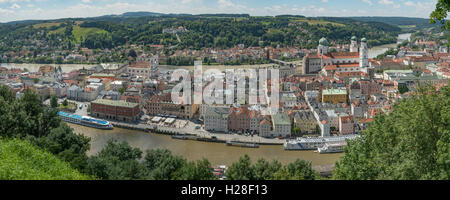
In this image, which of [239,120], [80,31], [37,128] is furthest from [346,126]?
[80,31]

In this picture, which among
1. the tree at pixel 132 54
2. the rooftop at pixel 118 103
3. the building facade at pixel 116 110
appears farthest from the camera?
the tree at pixel 132 54

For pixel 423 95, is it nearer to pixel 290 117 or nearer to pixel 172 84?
pixel 290 117

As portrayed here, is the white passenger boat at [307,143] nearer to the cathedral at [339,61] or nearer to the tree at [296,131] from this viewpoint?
the tree at [296,131]

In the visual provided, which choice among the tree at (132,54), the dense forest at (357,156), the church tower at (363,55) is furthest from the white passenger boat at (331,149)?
the tree at (132,54)

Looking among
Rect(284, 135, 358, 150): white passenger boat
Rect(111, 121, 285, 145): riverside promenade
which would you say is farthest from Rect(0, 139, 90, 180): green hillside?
Rect(284, 135, 358, 150): white passenger boat

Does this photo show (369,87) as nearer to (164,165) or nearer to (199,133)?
(199,133)

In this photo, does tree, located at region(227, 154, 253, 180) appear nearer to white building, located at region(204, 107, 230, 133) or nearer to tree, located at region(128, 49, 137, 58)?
white building, located at region(204, 107, 230, 133)
